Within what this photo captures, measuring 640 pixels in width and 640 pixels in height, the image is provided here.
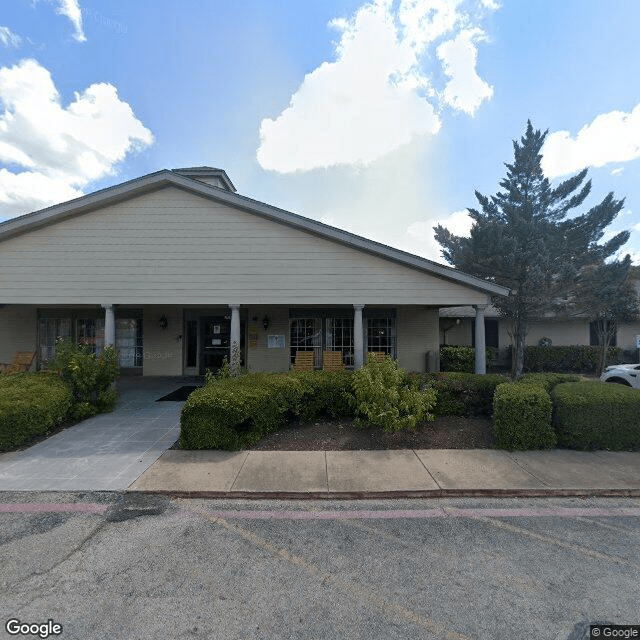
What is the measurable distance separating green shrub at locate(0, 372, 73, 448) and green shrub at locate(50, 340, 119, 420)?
0.82 feet

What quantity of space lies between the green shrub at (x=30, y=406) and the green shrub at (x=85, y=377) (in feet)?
0.82

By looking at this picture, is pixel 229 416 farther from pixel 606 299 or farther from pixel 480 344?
pixel 606 299

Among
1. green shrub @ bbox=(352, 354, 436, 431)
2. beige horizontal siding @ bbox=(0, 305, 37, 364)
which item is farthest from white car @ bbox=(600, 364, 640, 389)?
beige horizontal siding @ bbox=(0, 305, 37, 364)

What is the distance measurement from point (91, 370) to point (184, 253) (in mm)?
3972

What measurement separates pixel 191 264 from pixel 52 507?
23.1ft

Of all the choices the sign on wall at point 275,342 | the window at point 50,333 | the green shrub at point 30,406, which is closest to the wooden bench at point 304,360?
the sign on wall at point 275,342

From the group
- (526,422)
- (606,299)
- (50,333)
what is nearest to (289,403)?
(526,422)

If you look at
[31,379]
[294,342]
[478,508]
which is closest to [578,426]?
[478,508]

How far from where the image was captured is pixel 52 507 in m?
4.12

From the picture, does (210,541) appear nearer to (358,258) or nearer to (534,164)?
(358,258)

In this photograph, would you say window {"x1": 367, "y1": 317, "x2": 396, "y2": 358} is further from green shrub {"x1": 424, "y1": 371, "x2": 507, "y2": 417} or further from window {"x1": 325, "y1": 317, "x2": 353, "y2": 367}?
green shrub {"x1": 424, "y1": 371, "x2": 507, "y2": 417}

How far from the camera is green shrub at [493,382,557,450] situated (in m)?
5.86

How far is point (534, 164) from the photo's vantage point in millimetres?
15484

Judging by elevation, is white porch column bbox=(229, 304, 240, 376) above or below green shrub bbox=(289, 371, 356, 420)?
above
